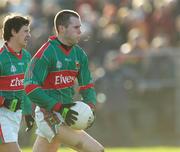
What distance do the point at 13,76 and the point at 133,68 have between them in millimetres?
9394

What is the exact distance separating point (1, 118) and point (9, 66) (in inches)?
25.5

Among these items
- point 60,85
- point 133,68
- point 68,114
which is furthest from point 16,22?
point 133,68

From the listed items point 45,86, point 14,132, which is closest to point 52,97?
point 45,86

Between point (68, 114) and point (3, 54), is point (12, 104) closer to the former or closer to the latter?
point (3, 54)

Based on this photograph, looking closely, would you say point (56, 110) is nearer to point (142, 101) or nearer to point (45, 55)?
point (45, 55)

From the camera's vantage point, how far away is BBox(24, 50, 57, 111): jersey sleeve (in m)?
10.6

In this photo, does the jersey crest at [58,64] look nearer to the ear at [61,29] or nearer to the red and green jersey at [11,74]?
the ear at [61,29]

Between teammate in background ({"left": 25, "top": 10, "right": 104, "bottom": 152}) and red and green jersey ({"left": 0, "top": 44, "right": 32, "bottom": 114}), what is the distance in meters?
0.58

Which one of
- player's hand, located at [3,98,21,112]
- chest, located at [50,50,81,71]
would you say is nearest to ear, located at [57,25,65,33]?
chest, located at [50,50,81,71]

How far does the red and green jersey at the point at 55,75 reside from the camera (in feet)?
34.9

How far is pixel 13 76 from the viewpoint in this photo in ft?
37.7

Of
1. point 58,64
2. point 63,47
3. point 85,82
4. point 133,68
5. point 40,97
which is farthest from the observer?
point 133,68

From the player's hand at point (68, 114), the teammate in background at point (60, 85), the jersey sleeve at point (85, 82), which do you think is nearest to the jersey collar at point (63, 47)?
the teammate in background at point (60, 85)

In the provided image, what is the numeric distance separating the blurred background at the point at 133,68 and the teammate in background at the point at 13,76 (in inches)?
337
